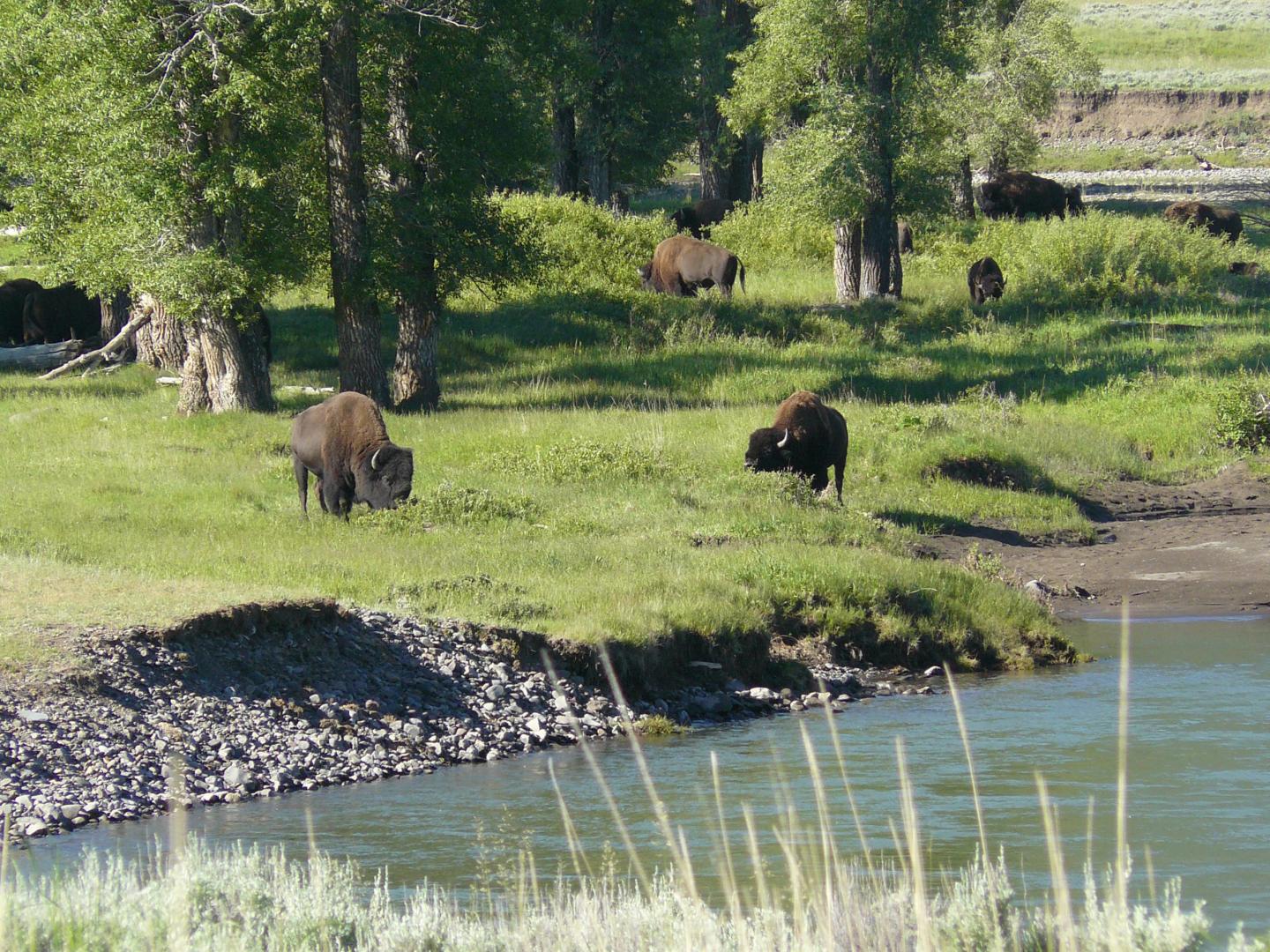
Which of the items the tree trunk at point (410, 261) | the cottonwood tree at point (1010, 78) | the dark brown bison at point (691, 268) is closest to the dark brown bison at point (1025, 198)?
the cottonwood tree at point (1010, 78)

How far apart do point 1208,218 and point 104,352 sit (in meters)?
31.4

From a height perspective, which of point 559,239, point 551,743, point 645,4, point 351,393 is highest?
point 645,4

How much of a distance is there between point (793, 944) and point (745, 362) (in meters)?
23.4

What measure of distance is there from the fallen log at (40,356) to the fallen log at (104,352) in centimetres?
140

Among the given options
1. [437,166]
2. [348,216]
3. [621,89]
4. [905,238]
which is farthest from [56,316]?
[905,238]

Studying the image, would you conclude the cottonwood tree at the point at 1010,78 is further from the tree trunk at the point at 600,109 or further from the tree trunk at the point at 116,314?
the tree trunk at the point at 116,314

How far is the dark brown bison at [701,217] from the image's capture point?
143ft

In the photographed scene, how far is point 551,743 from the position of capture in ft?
39.5

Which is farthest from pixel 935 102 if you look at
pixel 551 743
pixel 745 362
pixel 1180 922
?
pixel 1180 922

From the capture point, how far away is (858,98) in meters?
32.4

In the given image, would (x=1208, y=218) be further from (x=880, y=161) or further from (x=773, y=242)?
(x=880, y=161)

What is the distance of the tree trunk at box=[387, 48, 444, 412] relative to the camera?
78.8 feet

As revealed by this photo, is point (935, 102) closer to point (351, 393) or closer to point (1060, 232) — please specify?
point (1060, 232)

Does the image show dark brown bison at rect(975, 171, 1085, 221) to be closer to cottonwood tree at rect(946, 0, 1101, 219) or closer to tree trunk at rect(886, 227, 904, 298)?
cottonwood tree at rect(946, 0, 1101, 219)
